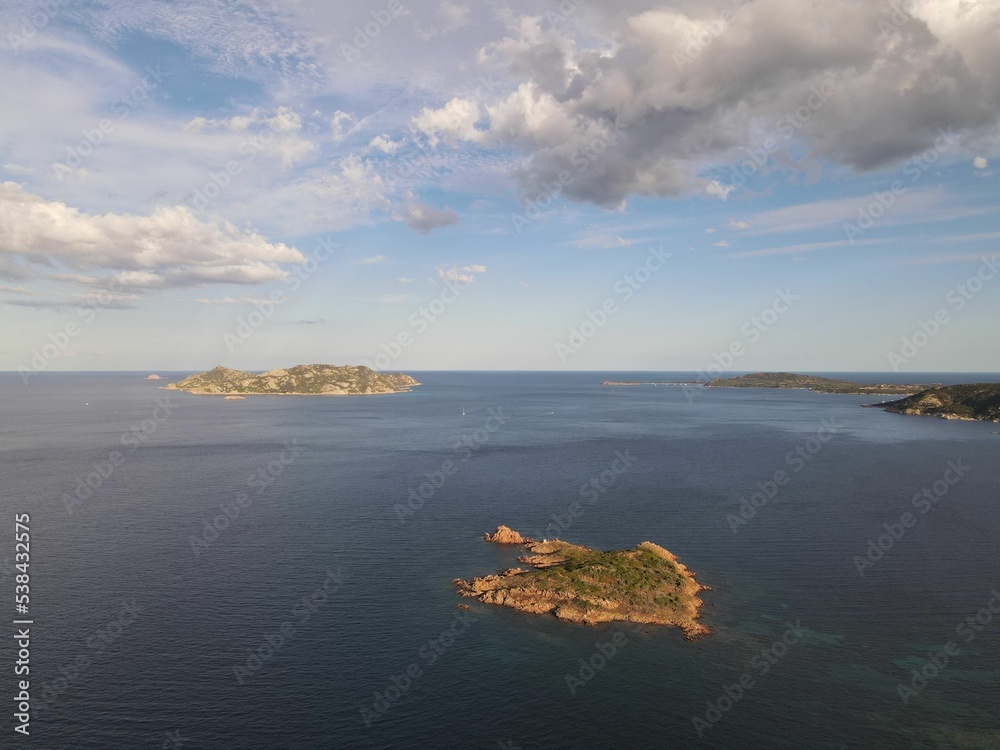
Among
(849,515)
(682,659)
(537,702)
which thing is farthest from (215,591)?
(849,515)

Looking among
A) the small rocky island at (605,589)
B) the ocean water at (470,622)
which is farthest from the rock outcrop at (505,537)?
the small rocky island at (605,589)

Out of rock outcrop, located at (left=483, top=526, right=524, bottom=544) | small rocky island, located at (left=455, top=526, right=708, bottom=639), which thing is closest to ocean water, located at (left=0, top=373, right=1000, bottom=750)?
small rocky island, located at (left=455, top=526, right=708, bottom=639)

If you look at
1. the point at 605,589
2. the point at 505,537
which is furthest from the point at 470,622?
the point at 505,537

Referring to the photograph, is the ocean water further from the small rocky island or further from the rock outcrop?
the rock outcrop

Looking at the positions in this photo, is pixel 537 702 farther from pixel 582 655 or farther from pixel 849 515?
pixel 849 515

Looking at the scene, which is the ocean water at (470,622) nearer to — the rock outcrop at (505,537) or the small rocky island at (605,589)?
the small rocky island at (605,589)

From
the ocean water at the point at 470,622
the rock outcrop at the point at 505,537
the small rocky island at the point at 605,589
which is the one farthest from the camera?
the rock outcrop at the point at 505,537
